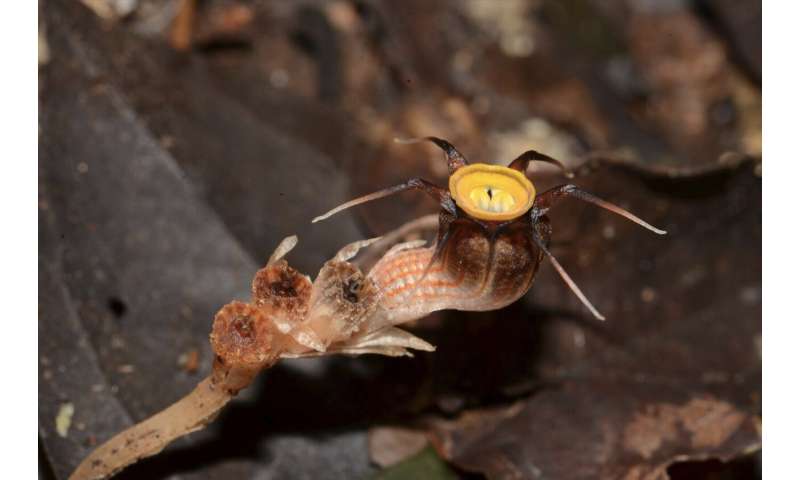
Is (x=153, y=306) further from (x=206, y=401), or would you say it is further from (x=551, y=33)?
(x=551, y=33)

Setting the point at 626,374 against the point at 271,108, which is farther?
the point at 271,108

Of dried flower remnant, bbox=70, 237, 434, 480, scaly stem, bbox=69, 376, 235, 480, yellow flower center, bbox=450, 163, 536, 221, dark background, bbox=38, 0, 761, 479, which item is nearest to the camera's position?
yellow flower center, bbox=450, 163, 536, 221

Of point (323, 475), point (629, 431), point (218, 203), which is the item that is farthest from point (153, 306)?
point (629, 431)

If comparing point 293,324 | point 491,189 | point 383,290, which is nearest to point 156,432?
point 293,324

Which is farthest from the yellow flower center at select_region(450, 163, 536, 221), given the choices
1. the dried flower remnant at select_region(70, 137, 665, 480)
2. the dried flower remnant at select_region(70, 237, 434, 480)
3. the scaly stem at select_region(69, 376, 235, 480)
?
the scaly stem at select_region(69, 376, 235, 480)

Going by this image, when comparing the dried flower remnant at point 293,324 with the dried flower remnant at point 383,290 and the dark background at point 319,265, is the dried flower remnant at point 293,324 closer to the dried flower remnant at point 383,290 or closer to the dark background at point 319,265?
the dried flower remnant at point 383,290

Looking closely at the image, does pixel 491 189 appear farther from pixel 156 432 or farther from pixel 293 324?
pixel 156 432

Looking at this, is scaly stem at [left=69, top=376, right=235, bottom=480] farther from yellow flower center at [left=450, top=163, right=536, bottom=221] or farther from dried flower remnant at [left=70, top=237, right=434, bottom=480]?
yellow flower center at [left=450, top=163, right=536, bottom=221]
